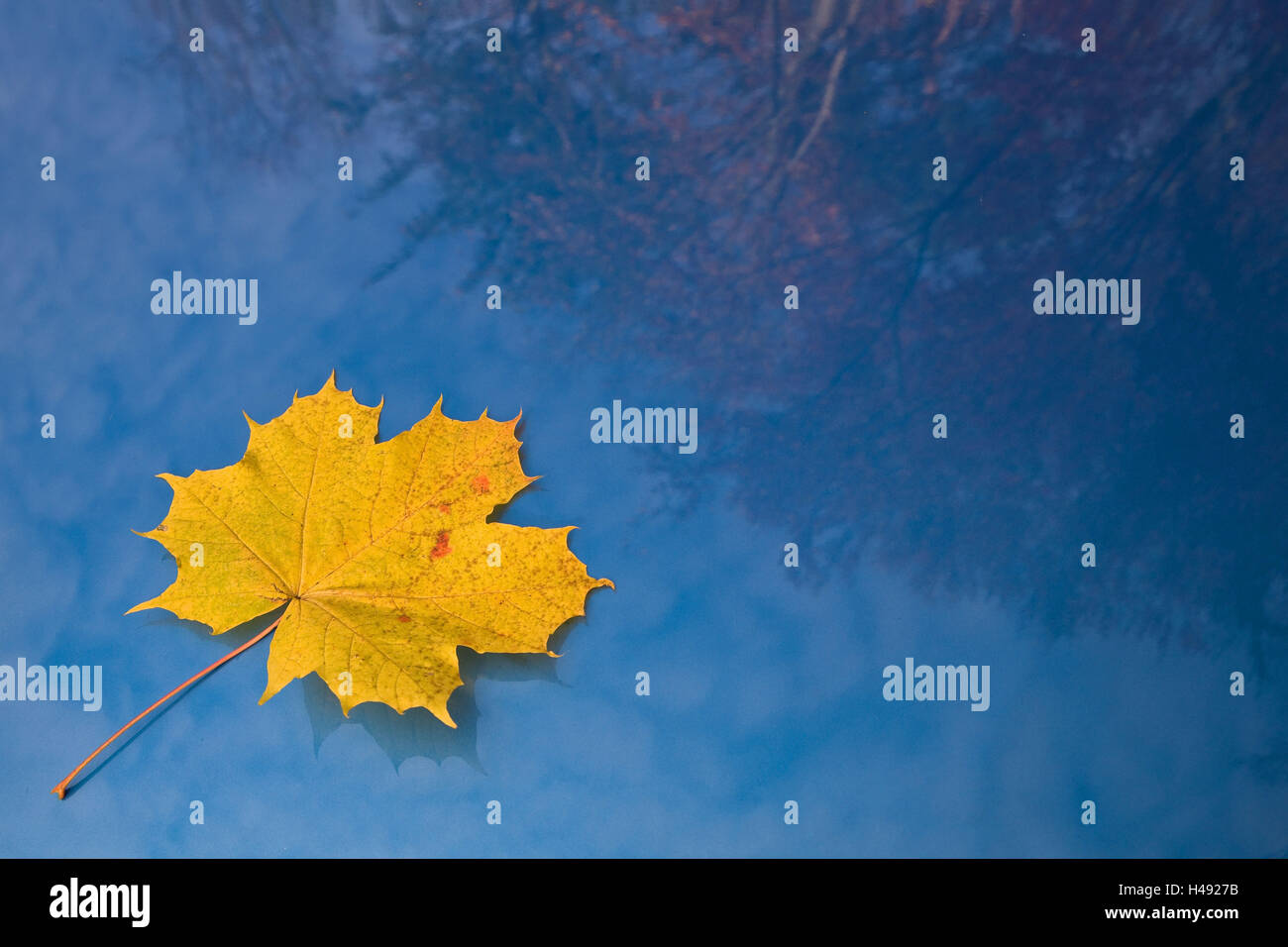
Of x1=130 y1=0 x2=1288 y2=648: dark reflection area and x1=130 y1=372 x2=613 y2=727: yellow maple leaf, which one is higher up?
x1=130 y1=0 x2=1288 y2=648: dark reflection area

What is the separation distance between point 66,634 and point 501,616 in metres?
0.81

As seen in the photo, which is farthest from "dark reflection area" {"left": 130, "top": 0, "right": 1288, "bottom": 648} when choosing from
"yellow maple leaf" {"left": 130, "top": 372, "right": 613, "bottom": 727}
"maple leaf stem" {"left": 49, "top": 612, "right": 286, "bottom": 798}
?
"maple leaf stem" {"left": 49, "top": 612, "right": 286, "bottom": 798}

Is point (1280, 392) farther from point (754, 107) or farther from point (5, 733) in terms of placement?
point (5, 733)

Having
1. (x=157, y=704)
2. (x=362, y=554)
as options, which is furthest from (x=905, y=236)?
(x=157, y=704)

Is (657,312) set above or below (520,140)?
below

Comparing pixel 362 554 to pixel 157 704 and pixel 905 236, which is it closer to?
pixel 157 704

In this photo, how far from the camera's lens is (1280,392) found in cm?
160

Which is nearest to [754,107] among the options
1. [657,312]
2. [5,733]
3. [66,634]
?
[657,312]

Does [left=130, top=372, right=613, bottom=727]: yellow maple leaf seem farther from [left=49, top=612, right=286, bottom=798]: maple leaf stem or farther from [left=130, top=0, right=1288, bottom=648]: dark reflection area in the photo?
[left=130, top=0, right=1288, bottom=648]: dark reflection area

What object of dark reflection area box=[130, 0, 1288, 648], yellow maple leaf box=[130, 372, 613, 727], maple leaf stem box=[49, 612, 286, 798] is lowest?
maple leaf stem box=[49, 612, 286, 798]

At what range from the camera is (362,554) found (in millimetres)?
1491

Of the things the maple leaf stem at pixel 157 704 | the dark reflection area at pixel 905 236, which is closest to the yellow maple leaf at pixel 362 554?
the maple leaf stem at pixel 157 704

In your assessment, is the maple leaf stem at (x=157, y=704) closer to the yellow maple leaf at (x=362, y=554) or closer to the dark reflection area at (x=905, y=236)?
the yellow maple leaf at (x=362, y=554)

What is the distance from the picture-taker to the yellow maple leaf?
4.83 ft
